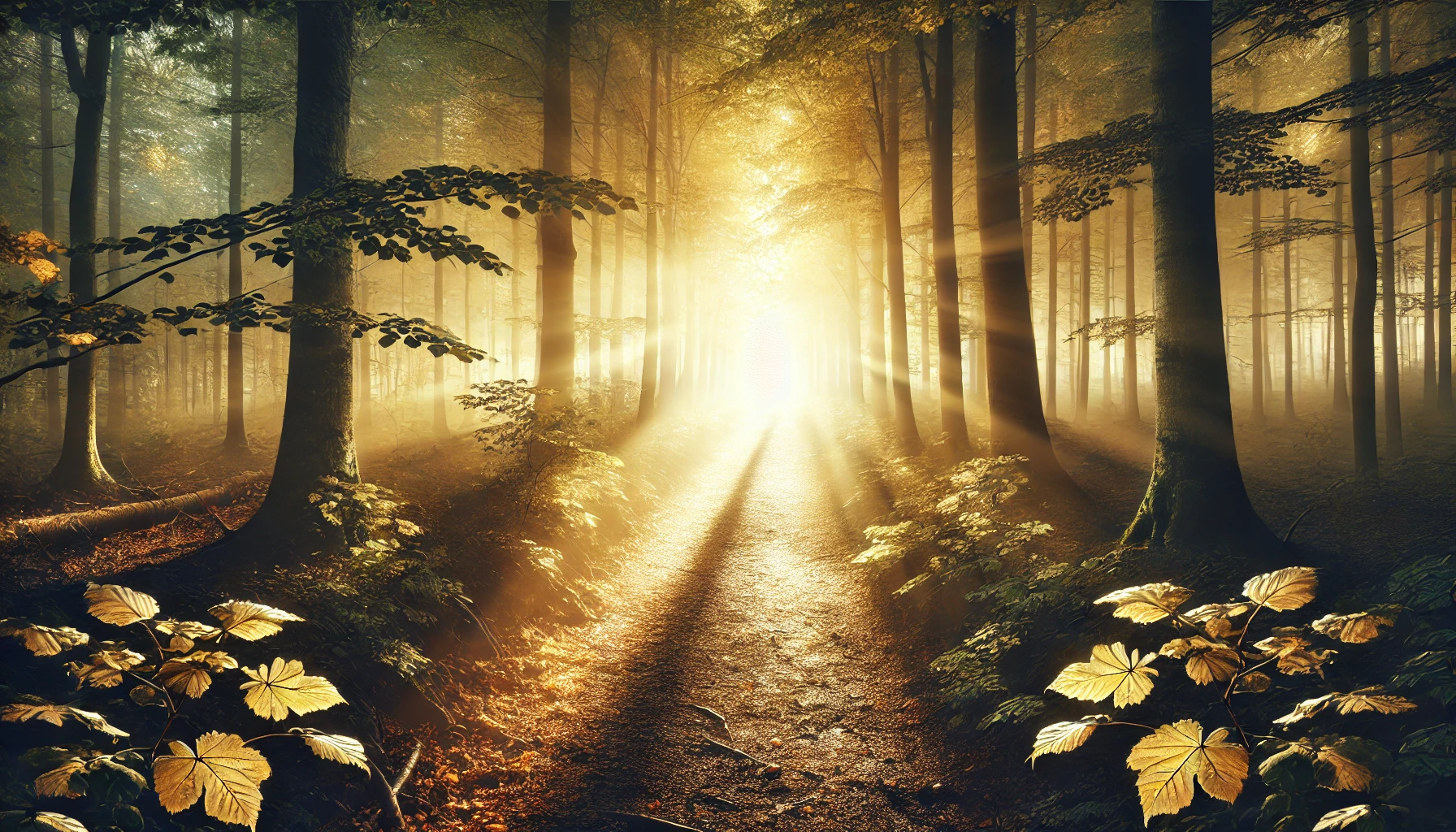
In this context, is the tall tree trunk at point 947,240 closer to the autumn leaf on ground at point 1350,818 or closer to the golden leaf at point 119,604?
the autumn leaf on ground at point 1350,818

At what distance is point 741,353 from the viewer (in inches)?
2212

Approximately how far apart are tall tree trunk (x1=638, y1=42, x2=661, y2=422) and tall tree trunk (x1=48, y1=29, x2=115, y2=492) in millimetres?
10199

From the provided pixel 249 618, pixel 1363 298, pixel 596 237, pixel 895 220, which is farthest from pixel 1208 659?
pixel 596 237

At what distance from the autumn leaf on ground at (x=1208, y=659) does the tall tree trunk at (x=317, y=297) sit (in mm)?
7621

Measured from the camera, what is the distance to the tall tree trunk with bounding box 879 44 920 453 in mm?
13391

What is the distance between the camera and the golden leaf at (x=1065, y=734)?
249 centimetres

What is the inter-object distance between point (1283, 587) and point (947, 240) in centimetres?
1015

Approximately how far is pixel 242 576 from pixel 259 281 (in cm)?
3124

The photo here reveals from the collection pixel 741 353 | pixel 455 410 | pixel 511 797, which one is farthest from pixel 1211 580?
pixel 741 353

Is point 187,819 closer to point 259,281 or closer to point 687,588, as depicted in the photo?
point 687,588

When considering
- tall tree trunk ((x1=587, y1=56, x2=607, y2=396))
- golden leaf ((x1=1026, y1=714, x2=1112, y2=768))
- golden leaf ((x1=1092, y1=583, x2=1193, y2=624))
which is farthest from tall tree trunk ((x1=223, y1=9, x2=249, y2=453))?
golden leaf ((x1=1092, y1=583, x2=1193, y2=624))

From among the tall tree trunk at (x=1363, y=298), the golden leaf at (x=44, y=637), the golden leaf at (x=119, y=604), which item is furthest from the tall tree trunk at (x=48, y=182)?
the tall tree trunk at (x=1363, y=298)

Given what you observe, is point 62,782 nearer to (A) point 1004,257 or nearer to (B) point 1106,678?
(B) point 1106,678

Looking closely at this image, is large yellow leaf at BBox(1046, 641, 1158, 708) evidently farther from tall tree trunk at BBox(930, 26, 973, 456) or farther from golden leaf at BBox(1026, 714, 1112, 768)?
tall tree trunk at BBox(930, 26, 973, 456)
